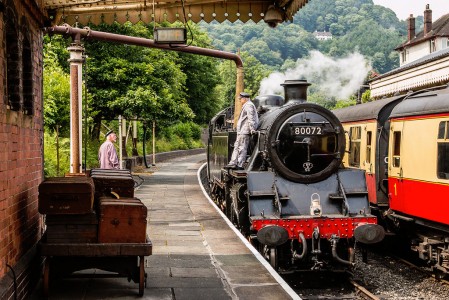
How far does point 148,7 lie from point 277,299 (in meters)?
4.30

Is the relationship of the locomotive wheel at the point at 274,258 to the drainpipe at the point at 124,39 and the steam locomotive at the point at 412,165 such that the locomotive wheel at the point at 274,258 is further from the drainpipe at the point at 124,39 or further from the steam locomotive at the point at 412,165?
the drainpipe at the point at 124,39

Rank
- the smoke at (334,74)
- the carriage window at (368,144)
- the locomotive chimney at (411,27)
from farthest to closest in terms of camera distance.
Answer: the locomotive chimney at (411,27), the smoke at (334,74), the carriage window at (368,144)

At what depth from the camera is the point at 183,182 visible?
27281mm

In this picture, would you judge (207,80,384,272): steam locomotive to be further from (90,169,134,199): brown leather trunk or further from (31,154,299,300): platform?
(90,169,134,199): brown leather trunk

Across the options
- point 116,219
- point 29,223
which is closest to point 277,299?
point 116,219

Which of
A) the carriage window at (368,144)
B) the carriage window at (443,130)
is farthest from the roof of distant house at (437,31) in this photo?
the carriage window at (443,130)

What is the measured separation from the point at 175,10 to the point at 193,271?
3603 mm

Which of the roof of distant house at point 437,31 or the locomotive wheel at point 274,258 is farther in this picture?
the roof of distant house at point 437,31

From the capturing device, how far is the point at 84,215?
721cm

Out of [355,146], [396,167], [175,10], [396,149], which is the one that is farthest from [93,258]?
[355,146]

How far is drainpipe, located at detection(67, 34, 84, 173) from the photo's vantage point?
38.4 ft

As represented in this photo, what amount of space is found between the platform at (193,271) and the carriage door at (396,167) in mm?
3100

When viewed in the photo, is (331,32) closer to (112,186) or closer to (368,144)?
(368,144)

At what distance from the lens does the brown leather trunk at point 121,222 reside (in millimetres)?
7223
